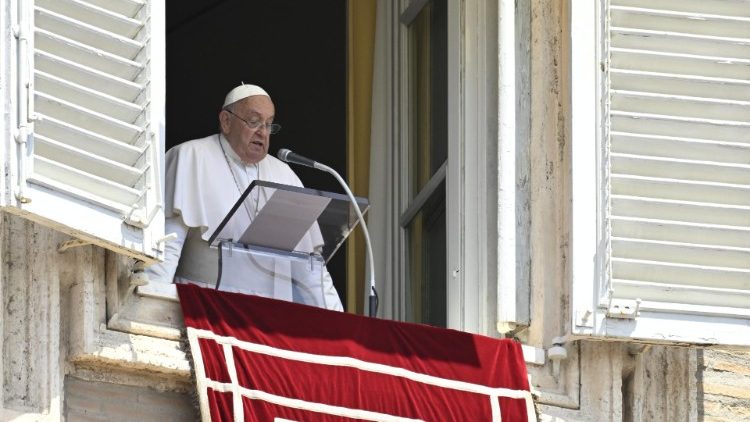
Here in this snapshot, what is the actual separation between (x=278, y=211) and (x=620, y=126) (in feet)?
3.79

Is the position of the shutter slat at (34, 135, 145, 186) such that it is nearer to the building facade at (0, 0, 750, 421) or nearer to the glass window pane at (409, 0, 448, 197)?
the building facade at (0, 0, 750, 421)

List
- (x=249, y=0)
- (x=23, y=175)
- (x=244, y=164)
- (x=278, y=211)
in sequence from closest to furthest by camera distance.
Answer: (x=23, y=175)
(x=278, y=211)
(x=244, y=164)
(x=249, y=0)

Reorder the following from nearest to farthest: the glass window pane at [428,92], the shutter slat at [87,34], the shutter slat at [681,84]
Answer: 1. the shutter slat at [87,34]
2. the shutter slat at [681,84]
3. the glass window pane at [428,92]

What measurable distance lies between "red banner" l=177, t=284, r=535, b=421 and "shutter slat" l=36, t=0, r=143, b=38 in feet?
2.59

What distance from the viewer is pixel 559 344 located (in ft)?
31.9

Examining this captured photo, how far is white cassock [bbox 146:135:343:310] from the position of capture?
9.66m

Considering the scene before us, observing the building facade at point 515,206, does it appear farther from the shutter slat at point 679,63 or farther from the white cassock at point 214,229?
the white cassock at point 214,229

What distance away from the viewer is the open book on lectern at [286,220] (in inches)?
373

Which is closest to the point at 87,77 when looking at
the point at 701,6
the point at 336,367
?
the point at 336,367

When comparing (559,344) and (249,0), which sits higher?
(249,0)

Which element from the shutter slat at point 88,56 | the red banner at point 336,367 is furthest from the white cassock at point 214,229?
the shutter slat at point 88,56

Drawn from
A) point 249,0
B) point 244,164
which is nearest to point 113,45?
point 244,164

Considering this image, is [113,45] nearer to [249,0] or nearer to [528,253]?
[528,253]

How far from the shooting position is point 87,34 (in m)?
8.99
